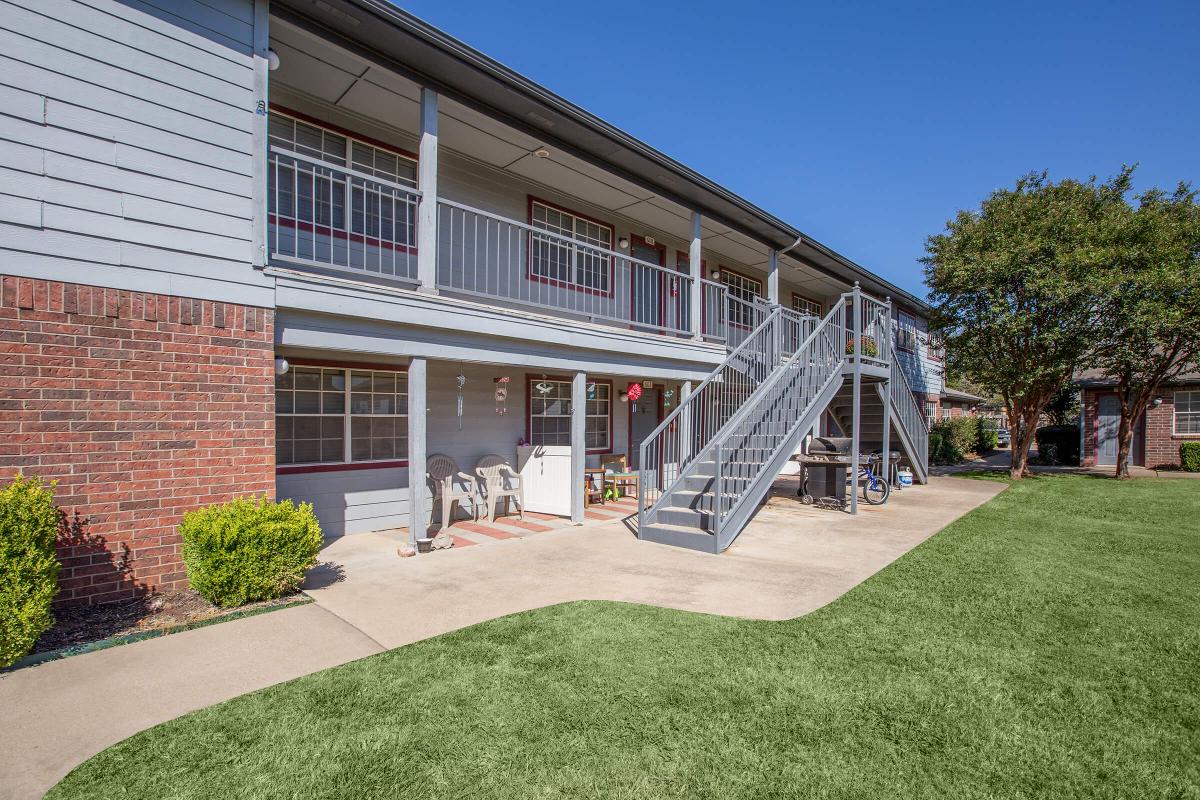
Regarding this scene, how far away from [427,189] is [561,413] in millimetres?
5390

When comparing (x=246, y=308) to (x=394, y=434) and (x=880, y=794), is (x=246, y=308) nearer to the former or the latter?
(x=394, y=434)

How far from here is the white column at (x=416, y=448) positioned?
22.6 feet

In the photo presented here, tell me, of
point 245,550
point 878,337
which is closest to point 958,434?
point 878,337

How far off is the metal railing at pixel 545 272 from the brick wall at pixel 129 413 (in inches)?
113

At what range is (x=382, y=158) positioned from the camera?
27.9 feet

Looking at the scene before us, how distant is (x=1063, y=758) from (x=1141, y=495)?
44.3 feet

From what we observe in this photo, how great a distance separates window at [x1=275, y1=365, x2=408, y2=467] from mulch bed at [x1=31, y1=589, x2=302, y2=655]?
259 centimetres

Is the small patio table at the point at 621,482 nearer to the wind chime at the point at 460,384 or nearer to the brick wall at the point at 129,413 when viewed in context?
the wind chime at the point at 460,384

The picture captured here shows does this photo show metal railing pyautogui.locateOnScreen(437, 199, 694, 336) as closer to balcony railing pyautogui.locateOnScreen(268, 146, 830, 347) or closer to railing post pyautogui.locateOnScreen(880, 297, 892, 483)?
balcony railing pyautogui.locateOnScreen(268, 146, 830, 347)

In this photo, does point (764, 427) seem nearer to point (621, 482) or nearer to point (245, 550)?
point (621, 482)

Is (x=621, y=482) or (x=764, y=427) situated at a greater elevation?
(x=764, y=427)

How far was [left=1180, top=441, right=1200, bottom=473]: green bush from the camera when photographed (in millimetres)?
18781

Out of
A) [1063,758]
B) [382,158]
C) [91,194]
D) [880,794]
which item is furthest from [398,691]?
[382,158]

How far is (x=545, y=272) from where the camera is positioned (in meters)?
10.8
